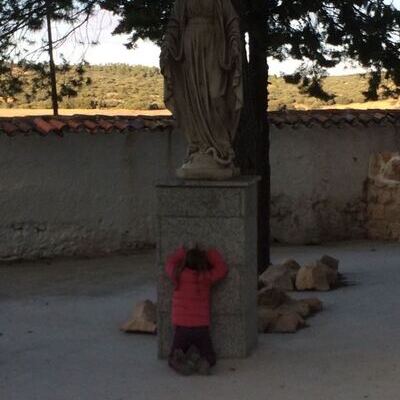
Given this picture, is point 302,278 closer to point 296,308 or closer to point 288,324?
point 296,308

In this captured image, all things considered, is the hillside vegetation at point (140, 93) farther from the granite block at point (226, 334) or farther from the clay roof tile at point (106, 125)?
the granite block at point (226, 334)

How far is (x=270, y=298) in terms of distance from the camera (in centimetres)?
754

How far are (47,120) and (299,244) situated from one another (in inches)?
192

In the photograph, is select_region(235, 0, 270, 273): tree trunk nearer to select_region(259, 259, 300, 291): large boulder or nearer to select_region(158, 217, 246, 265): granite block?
select_region(259, 259, 300, 291): large boulder

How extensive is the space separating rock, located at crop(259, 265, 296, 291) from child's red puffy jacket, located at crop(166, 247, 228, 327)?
3132 millimetres

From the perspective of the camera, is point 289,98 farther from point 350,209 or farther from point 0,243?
point 0,243

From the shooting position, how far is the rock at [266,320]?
6969 millimetres

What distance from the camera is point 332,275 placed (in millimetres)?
9414

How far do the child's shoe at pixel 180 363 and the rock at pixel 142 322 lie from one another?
1282 mm

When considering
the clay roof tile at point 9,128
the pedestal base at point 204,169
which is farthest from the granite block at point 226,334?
the clay roof tile at point 9,128

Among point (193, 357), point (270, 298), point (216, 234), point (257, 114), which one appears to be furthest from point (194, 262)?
point (257, 114)

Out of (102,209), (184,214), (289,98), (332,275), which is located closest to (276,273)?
(332,275)

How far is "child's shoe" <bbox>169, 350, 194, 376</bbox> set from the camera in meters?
5.63

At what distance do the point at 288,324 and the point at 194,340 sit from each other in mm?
1419
